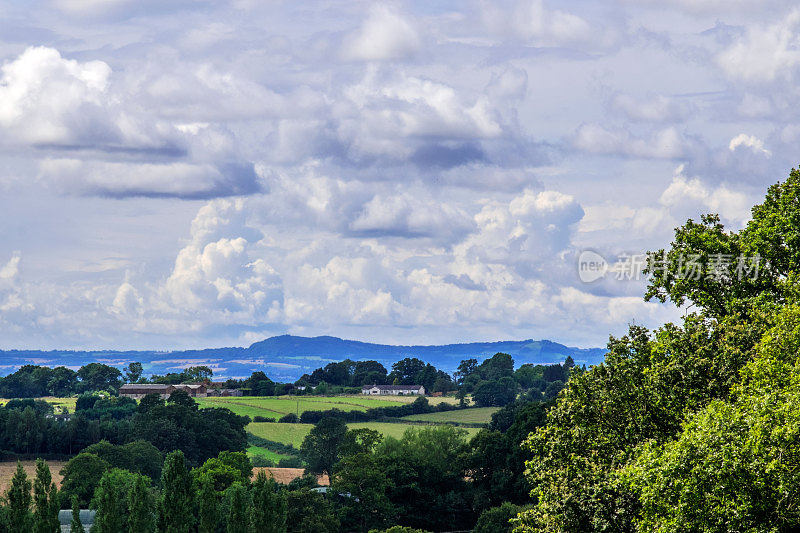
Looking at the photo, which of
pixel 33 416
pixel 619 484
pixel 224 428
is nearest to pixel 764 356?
pixel 619 484

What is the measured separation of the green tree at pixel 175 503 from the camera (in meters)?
64.2

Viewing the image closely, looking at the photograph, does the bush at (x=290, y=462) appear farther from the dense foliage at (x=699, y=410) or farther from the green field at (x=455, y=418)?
the dense foliage at (x=699, y=410)

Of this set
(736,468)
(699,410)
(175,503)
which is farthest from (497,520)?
(736,468)

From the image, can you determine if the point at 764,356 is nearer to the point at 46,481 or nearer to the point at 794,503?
the point at 794,503

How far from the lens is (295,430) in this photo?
170 metres

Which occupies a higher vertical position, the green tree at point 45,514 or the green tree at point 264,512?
the green tree at point 45,514

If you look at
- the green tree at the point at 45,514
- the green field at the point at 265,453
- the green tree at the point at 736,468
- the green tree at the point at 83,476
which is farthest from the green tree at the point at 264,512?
the green field at the point at 265,453

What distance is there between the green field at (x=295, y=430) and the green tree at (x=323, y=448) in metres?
14.1

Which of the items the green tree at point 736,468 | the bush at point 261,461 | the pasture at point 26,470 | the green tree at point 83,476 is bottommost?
the pasture at point 26,470

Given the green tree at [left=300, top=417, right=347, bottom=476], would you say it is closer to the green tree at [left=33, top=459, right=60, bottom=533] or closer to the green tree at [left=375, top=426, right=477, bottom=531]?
the green tree at [left=375, top=426, right=477, bottom=531]

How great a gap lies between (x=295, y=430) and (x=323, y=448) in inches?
1195

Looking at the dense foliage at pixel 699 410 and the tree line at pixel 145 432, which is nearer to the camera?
the dense foliage at pixel 699 410

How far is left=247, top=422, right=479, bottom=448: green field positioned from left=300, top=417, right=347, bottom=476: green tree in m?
14.1

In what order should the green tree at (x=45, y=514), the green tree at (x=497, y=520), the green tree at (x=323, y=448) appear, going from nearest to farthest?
the green tree at (x=45, y=514) < the green tree at (x=497, y=520) < the green tree at (x=323, y=448)
